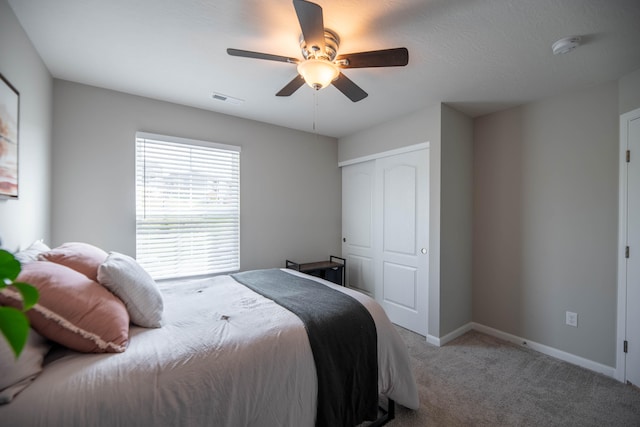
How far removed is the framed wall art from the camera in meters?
1.46

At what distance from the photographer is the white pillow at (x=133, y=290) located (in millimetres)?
1349

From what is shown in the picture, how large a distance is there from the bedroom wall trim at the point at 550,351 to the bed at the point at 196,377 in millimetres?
1887

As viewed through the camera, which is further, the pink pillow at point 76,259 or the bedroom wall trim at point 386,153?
the bedroom wall trim at point 386,153

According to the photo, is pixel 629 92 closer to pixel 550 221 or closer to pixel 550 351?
pixel 550 221

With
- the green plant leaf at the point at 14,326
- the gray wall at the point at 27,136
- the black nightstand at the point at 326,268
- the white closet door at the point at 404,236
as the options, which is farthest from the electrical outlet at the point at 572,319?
the gray wall at the point at 27,136

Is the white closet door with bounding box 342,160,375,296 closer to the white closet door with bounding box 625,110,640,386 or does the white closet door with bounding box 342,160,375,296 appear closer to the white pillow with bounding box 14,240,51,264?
the white closet door with bounding box 625,110,640,386

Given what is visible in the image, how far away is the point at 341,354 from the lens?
155 cm

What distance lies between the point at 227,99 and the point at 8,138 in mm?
1661

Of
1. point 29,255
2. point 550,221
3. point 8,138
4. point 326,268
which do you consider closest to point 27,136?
point 8,138

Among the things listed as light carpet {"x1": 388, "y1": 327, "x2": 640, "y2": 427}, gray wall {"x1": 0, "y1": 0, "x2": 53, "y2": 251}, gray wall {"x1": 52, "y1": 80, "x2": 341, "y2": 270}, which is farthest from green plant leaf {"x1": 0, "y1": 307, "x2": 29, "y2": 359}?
gray wall {"x1": 52, "y1": 80, "x2": 341, "y2": 270}

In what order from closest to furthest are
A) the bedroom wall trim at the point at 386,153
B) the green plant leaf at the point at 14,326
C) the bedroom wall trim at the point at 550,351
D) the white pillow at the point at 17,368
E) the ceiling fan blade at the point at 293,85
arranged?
the green plant leaf at the point at 14,326 → the white pillow at the point at 17,368 → the ceiling fan blade at the point at 293,85 → the bedroom wall trim at the point at 550,351 → the bedroom wall trim at the point at 386,153

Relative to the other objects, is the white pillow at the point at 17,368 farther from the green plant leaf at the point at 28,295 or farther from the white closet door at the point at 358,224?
the white closet door at the point at 358,224

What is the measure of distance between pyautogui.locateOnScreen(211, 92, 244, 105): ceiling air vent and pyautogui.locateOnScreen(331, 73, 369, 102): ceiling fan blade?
1.32m

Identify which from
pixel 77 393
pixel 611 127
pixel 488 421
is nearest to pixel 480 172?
pixel 611 127
